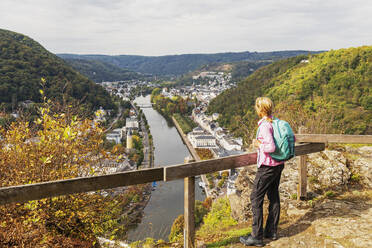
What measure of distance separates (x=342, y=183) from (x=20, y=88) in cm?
4945

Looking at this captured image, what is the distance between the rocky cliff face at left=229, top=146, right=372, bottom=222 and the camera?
3.62 meters

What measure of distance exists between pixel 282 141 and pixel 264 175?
12.2 inches

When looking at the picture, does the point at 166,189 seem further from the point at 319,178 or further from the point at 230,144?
the point at 230,144

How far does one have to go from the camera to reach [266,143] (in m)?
2.11

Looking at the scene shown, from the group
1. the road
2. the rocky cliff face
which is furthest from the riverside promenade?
the rocky cliff face

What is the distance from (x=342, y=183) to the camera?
369cm

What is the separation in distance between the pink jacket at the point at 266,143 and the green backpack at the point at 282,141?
0.04 meters

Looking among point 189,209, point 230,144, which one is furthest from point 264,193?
point 230,144

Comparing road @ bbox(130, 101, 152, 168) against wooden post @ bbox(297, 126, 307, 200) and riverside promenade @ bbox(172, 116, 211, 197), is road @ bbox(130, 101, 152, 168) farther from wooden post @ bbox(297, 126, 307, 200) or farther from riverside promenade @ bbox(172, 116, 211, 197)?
wooden post @ bbox(297, 126, 307, 200)

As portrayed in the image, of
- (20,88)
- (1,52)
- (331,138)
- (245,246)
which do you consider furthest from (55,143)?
(1,52)

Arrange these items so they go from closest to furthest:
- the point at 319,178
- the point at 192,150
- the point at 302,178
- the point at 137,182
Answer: the point at 137,182
the point at 302,178
the point at 319,178
the point at 192,150

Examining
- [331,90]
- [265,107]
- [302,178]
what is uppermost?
[265,107]

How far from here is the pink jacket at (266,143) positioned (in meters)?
2.10

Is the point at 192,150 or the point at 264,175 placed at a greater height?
the point at 264,175
